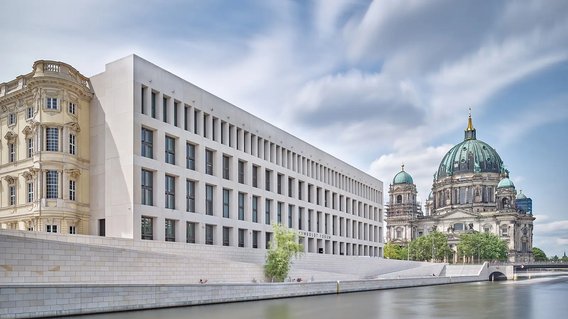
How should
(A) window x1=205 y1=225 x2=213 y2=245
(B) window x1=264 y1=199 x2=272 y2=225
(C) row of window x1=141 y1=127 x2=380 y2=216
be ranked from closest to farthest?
(C) row of window x1=141 y1=127 x2=380 y2=216
(A) window x1=205 y1=225 x2=213 y2=245
(B) window x1=264 y1=199 x2=272 y2=225

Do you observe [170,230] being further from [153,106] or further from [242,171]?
[242,171]

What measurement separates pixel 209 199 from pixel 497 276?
300 ft

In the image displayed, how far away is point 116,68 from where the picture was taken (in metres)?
46.2

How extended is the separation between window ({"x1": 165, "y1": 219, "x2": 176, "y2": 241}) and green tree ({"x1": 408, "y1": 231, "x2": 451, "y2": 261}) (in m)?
119

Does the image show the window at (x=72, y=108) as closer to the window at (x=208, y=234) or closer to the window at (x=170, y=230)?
the window at (x=170, y=230)

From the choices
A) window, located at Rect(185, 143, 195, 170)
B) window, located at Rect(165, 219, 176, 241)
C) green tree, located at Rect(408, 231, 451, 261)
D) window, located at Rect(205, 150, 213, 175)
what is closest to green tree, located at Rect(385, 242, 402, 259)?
green tree, located at Rect(408, 231, 451, 261)

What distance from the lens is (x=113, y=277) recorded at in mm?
36062

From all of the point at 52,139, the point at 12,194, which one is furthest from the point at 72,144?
the point at 12,194

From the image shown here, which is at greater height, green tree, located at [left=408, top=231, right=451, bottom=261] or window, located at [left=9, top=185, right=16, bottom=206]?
window, located at [left=9, top=185, right=16, bottom=206]

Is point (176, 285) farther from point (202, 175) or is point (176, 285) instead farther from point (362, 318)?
point (202, 175)

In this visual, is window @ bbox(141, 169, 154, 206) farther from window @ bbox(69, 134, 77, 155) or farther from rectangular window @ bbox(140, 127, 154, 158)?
window @ bbox(69, 134, 77, 155)

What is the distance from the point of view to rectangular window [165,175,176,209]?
49.2 metres

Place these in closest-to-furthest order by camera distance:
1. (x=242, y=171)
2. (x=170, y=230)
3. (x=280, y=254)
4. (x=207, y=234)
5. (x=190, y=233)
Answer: (x=170, y=230) < (x=190, y=233) < (x=207, y=234) < (x=280, y=254) < (x=242, y=171)

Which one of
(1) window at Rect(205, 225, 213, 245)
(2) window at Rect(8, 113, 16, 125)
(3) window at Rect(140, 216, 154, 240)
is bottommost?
(1) window at Rect(205, 225, 213, 245)
